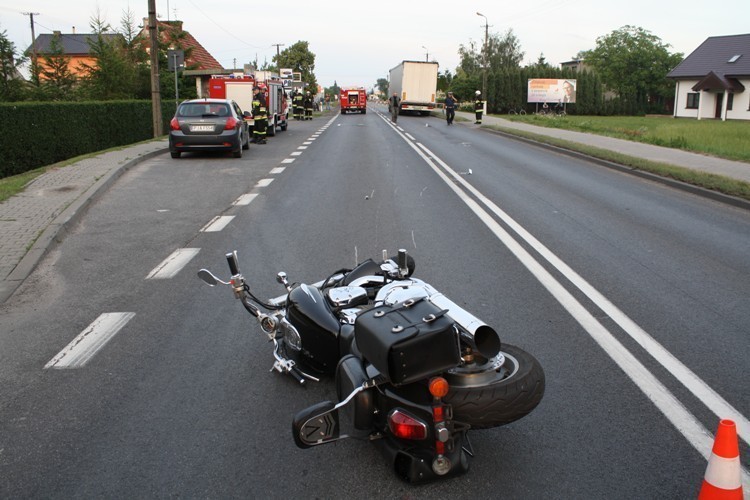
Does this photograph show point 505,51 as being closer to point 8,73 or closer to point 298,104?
point 298,104

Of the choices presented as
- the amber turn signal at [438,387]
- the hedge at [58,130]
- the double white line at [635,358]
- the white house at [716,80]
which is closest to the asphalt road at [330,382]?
the double white line at [635,358]

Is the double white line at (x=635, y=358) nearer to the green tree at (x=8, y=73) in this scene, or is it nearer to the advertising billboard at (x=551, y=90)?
the green tree at (x=8, y=73)

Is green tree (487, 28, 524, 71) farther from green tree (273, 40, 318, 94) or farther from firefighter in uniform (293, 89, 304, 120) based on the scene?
firefighter in uniform (293, 89, 304, 120)

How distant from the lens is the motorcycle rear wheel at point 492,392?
10.0 feet

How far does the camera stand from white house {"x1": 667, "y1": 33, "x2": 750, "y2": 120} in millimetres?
66750

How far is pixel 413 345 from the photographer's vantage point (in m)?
2.91

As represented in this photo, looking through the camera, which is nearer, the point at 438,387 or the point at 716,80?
the point at 438,387

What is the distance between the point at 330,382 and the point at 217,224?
583 cm

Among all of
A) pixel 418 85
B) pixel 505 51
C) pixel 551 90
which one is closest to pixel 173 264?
pixel 418 85

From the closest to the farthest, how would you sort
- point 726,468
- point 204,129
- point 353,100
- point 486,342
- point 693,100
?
point 726,468 < point 486,342 < point 204,129 < point 353,100 < point 693,100

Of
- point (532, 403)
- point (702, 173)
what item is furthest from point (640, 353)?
point (702, 173)

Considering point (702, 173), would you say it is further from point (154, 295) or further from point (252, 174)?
point (154, 295)

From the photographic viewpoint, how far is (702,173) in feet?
48.8

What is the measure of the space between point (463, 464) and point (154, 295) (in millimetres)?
3906
